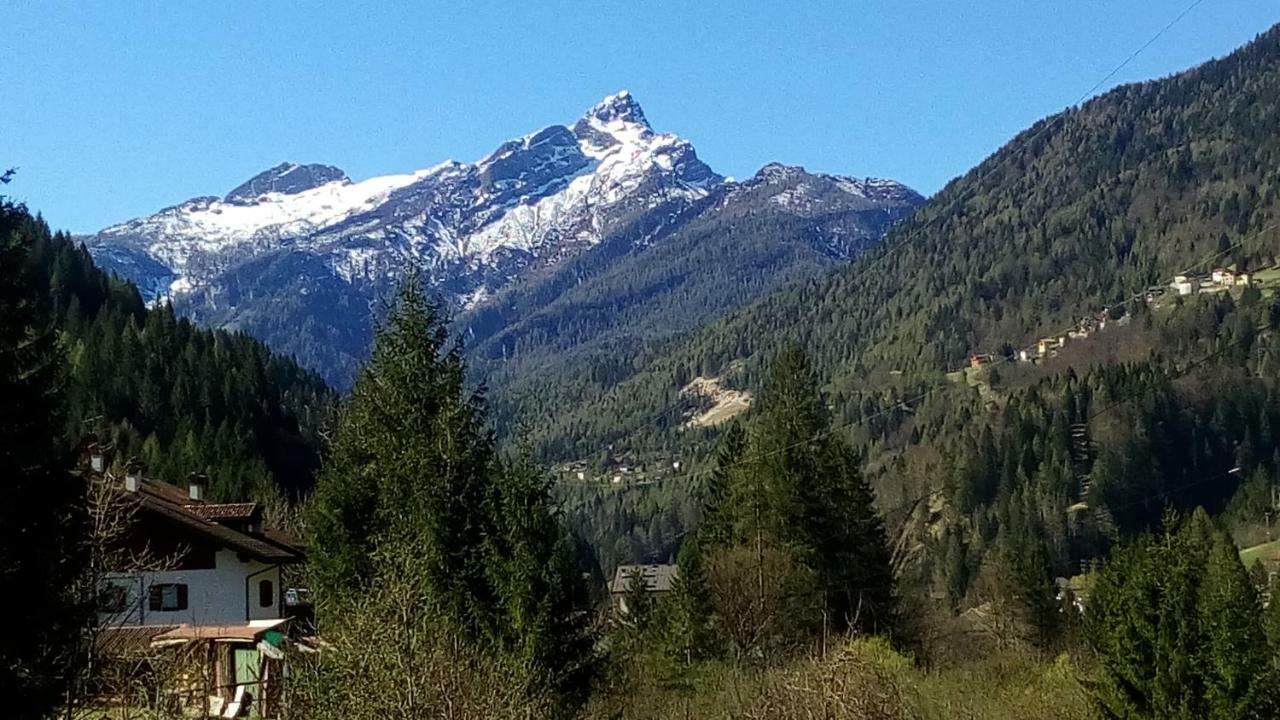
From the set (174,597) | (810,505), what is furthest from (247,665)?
(810,505)

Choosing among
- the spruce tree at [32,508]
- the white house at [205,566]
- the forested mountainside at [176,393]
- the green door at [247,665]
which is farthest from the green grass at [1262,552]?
the spruce tree at [32,508]

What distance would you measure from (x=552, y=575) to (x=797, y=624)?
2493cm

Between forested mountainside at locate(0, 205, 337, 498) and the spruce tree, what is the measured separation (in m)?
82.8

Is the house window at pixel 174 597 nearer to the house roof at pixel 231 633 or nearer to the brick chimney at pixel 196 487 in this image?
the house roof at pixel 231 633

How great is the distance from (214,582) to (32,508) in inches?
1382

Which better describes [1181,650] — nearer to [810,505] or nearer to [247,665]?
[810,505]

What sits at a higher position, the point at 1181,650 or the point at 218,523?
the point at 218,523

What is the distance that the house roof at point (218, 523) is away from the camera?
51.9 meters

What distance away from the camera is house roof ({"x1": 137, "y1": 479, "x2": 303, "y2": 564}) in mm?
51938

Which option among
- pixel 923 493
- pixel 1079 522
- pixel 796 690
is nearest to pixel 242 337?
pixel 923 493

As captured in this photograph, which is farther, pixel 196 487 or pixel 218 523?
pixel 196 487

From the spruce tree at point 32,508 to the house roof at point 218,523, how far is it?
2827 cm

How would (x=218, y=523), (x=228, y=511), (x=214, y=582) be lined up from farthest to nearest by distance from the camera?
(x=228, y=511) < (x=218, y=523) < (x=214, y=582)

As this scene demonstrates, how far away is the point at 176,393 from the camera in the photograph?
459 ft
